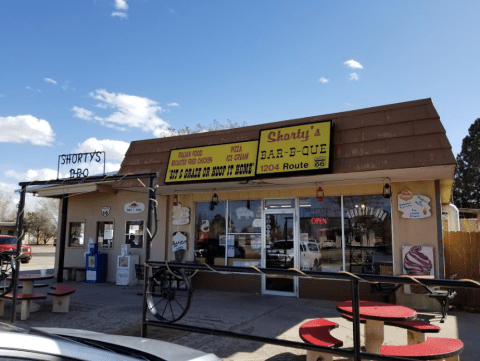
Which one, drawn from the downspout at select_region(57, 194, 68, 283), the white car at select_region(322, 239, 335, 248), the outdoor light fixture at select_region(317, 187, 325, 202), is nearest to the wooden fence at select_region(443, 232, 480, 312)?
the white car at select_region(322, 239, 335, 248)

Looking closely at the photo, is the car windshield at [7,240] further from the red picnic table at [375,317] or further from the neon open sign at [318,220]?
the red picnic table at [375,317]

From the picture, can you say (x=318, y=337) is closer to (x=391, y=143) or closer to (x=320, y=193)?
(x=391, y=143)

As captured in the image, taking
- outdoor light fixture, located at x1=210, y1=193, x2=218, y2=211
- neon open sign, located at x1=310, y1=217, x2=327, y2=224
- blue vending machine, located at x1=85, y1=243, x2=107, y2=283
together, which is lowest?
blue vending machine, located at x1=85, y1=243, x2=107, y2=283

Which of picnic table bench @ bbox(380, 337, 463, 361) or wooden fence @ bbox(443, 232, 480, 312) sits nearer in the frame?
picnic table bench @ bbox(380, 337, 463, 361)

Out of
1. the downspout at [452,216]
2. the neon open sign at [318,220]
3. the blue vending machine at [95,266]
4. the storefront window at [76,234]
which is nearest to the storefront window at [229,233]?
the neon open sign at [318,220]

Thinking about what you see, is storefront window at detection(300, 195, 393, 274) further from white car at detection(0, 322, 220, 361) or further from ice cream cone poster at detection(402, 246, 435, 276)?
white car at detection(0, 322, 220, 361)

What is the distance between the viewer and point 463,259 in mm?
9398

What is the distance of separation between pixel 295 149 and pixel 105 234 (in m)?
8.49

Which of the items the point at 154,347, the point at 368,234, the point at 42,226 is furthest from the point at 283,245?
the point at 42,226

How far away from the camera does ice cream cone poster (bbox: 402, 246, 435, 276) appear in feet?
29.3

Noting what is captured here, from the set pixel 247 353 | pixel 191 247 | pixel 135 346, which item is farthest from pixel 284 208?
pixel 135 346

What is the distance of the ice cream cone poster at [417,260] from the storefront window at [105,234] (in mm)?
9855

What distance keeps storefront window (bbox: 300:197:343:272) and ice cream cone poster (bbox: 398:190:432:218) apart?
1575mm

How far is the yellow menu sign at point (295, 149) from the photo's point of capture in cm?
869
